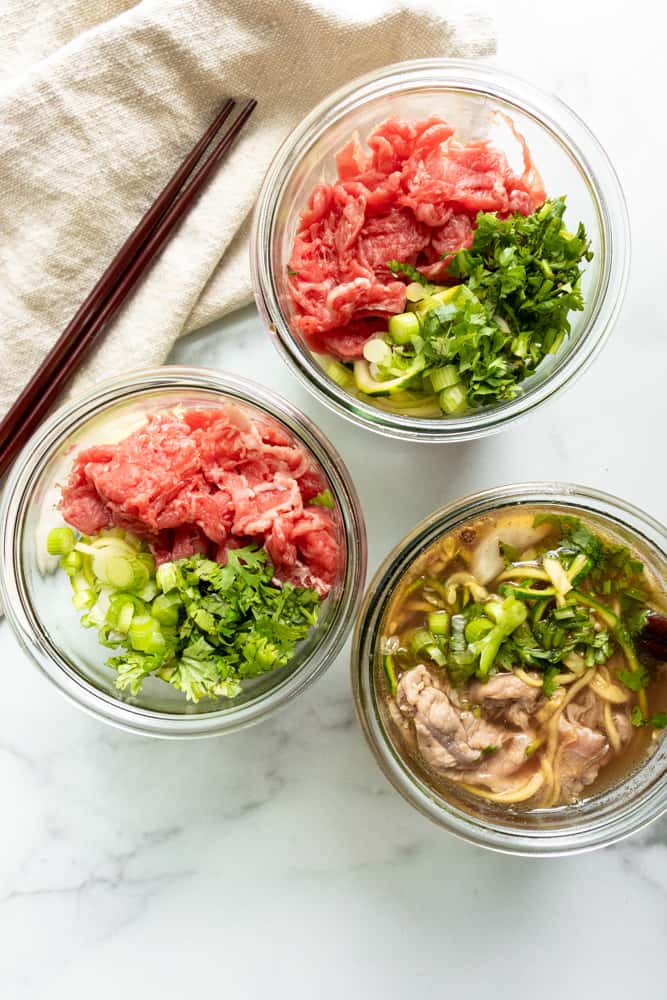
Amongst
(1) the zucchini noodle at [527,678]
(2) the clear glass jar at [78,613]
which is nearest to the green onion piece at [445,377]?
(2) the clear glass jar at [78,613]

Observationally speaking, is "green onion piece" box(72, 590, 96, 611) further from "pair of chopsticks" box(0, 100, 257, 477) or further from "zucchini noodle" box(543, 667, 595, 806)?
"zucchini noodle" box(543, 667, 595, 806)

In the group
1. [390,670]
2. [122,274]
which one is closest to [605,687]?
[390,670]

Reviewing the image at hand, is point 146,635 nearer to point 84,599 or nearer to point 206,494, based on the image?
point 84,599

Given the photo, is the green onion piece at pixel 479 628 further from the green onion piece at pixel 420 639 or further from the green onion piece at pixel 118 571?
the green onion piece at pixel 118 571

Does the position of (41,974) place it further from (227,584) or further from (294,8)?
(294,8)

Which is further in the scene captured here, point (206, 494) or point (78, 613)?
point (78, 613)

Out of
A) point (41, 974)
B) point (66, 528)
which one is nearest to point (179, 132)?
point (66, 528)
